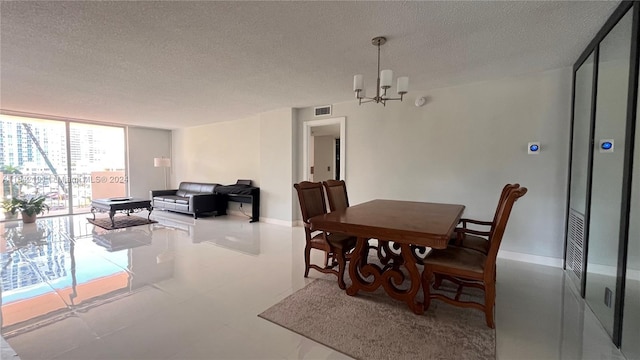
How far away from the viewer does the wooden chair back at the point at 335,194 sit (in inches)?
121

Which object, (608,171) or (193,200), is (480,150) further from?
(193,200)

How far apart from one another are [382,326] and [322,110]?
3.99 m

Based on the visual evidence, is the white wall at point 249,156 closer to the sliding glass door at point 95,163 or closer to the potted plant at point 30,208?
Answer: the sliding glass door at point 95,163

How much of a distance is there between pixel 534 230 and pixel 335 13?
3531 mm

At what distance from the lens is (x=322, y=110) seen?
514 cm

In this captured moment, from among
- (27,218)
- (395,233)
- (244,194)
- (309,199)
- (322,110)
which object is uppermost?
(322,110)

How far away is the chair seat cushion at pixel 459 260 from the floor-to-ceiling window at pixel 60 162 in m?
8.00

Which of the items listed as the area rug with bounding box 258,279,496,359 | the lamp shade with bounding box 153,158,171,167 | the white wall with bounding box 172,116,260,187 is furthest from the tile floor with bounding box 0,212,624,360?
the lamp shade with bounding box 153,158,171,167

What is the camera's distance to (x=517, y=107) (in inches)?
136

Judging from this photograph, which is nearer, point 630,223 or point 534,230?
point 630,223

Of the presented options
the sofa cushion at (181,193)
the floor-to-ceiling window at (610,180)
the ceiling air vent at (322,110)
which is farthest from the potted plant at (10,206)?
the floor-to-ceiling window at (610,180)

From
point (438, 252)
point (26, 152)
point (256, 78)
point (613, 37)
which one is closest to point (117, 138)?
point (26, 152)

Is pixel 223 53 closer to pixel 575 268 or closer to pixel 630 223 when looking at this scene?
pixel 630 223

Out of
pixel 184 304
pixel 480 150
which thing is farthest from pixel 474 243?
pixel 184 304
